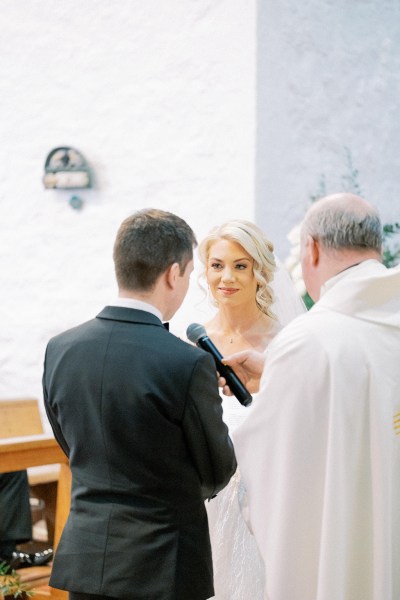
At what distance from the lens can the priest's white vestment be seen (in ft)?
8.93

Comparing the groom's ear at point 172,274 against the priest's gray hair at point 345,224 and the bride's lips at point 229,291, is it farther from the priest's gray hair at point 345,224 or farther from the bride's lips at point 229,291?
the bride's lips at point 229,291

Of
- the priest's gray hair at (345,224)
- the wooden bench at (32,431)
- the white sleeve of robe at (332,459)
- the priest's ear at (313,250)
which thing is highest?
the priest's gray hair at (345,224)

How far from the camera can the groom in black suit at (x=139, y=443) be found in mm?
2637

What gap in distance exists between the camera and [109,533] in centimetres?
265

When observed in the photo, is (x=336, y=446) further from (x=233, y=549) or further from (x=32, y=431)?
(x=32, y=431)

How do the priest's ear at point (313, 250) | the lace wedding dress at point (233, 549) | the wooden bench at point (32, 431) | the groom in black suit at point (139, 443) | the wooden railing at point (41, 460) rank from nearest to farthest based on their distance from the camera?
the groom in black suit at point (139, 443), the priest's ear at point (313, 250), the lace wedding dress at point (233, 549), the wooden railing at point (41, 460), the wooden bench at point (32, 431)

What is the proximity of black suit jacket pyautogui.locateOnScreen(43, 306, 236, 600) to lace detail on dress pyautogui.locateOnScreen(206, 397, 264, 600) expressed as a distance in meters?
1.20

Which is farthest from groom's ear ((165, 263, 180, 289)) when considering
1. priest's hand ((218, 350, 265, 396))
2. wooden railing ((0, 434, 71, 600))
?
wooden railing ((0, 434, 71, 600))

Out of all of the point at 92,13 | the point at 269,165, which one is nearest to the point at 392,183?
the point at 269,165

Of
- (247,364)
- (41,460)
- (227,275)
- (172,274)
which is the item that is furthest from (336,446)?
(41,460)

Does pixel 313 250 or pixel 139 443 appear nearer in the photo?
pixel 139 443

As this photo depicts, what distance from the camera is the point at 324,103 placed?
7.42 metres

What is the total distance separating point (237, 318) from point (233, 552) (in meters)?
1.15

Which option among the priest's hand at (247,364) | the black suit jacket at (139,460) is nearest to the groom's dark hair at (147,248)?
the black suit jacket at (139,460)
